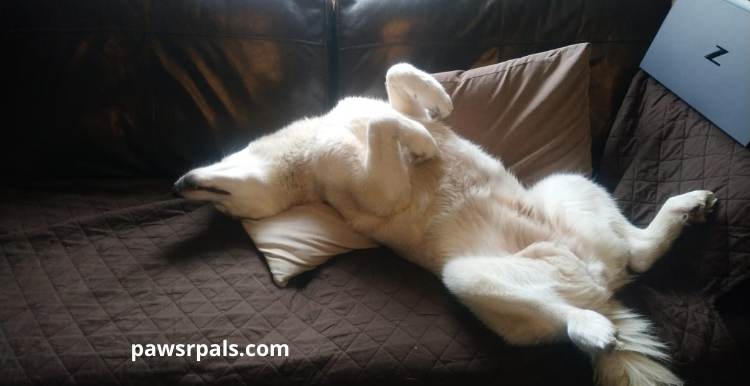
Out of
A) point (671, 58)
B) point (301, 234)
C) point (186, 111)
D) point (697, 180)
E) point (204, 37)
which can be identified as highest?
point (671, 58)

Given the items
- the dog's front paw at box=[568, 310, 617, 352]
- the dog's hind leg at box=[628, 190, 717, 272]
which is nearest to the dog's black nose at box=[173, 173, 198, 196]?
the dog's front paw at box=[568, 310, 617, 352]

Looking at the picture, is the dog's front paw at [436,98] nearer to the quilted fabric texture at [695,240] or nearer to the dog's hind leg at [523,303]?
the dog's hind leg at [523,303]

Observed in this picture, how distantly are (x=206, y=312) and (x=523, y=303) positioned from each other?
0.86 m

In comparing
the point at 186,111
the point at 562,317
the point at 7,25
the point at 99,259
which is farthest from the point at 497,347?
the point at 7,25

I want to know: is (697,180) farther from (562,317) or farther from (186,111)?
(186,111)

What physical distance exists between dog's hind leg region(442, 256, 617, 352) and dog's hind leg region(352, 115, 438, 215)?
29 centimetres

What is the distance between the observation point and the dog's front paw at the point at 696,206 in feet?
4.17

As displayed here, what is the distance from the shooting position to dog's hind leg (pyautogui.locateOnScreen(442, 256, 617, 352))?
3.68ft

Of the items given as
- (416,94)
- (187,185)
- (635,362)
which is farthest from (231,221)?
(635,362)

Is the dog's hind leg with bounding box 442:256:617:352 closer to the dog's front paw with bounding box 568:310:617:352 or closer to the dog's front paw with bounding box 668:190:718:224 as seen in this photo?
the dog's front paw with bounding box 568:310:617:352

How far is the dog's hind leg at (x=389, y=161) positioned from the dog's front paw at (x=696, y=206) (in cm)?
71

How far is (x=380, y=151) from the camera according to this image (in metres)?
1.43

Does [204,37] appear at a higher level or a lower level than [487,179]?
higher

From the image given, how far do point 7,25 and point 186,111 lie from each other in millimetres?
650
